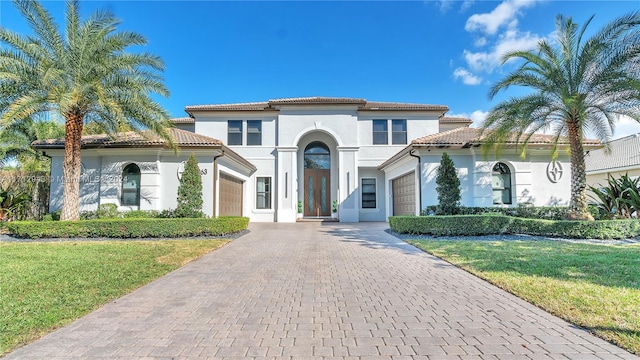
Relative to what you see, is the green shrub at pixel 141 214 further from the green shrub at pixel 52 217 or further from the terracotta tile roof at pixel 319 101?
the terracotta tile roof at pixel 319 101

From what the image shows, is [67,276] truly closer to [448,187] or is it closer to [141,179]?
[141,179]

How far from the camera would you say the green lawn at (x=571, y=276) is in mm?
3896

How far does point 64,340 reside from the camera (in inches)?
Answer: 139

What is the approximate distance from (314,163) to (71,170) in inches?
545

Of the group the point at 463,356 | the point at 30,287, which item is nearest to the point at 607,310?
the point at 463,356

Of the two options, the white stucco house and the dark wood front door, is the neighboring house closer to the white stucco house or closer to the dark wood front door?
the white stucco house

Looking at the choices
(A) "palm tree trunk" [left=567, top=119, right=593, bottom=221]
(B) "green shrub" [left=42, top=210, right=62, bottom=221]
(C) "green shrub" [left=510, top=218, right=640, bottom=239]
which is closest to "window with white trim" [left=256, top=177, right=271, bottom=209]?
(B) "green shrub" [left=42, top=210, right=62, bottom=221]

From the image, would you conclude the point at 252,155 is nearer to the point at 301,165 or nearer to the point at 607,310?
the point at 301,165

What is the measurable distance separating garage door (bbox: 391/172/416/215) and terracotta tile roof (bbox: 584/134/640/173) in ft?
39.9

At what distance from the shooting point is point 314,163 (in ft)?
75.0

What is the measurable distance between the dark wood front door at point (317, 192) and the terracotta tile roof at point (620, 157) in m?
16.2

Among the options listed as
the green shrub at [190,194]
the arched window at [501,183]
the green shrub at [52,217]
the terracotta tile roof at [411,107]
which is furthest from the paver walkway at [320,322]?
the terracotta tile roof at [411,107]

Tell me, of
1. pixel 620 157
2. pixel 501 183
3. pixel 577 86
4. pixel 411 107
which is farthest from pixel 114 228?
pixel 620 157

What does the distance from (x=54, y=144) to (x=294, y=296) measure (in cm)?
1563
